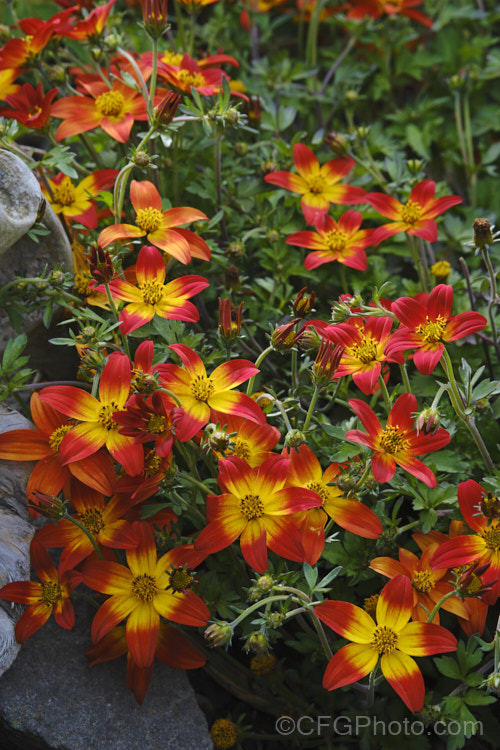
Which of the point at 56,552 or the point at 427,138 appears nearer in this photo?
the point at 56,552

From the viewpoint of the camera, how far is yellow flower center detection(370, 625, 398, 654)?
114 centimetres

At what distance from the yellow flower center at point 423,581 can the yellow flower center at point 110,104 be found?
1140mm

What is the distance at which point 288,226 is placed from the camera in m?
1.71

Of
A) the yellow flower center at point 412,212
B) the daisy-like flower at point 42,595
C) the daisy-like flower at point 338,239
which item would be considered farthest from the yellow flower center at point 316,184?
the daisy-like flower at point 42,595

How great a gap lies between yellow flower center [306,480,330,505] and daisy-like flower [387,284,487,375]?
26cm

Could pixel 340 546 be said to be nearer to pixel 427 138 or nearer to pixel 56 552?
pixel 56 552

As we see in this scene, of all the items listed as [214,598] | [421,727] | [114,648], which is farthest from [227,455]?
[421,727]

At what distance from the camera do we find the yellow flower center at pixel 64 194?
154 centimetres

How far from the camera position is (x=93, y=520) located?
125 cm

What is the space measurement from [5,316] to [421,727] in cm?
117

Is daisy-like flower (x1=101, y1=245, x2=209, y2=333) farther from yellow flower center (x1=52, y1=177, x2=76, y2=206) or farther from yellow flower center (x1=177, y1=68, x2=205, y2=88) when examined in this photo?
yellow flower center (x1=177, y1=68, x2=205, y2=88)

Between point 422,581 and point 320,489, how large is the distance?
0.24 meters

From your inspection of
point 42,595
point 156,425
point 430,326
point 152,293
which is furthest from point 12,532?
point 430,326

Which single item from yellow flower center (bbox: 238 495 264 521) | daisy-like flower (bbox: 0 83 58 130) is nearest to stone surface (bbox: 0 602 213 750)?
yellow flower center (bbox: 238 495 264 521)
